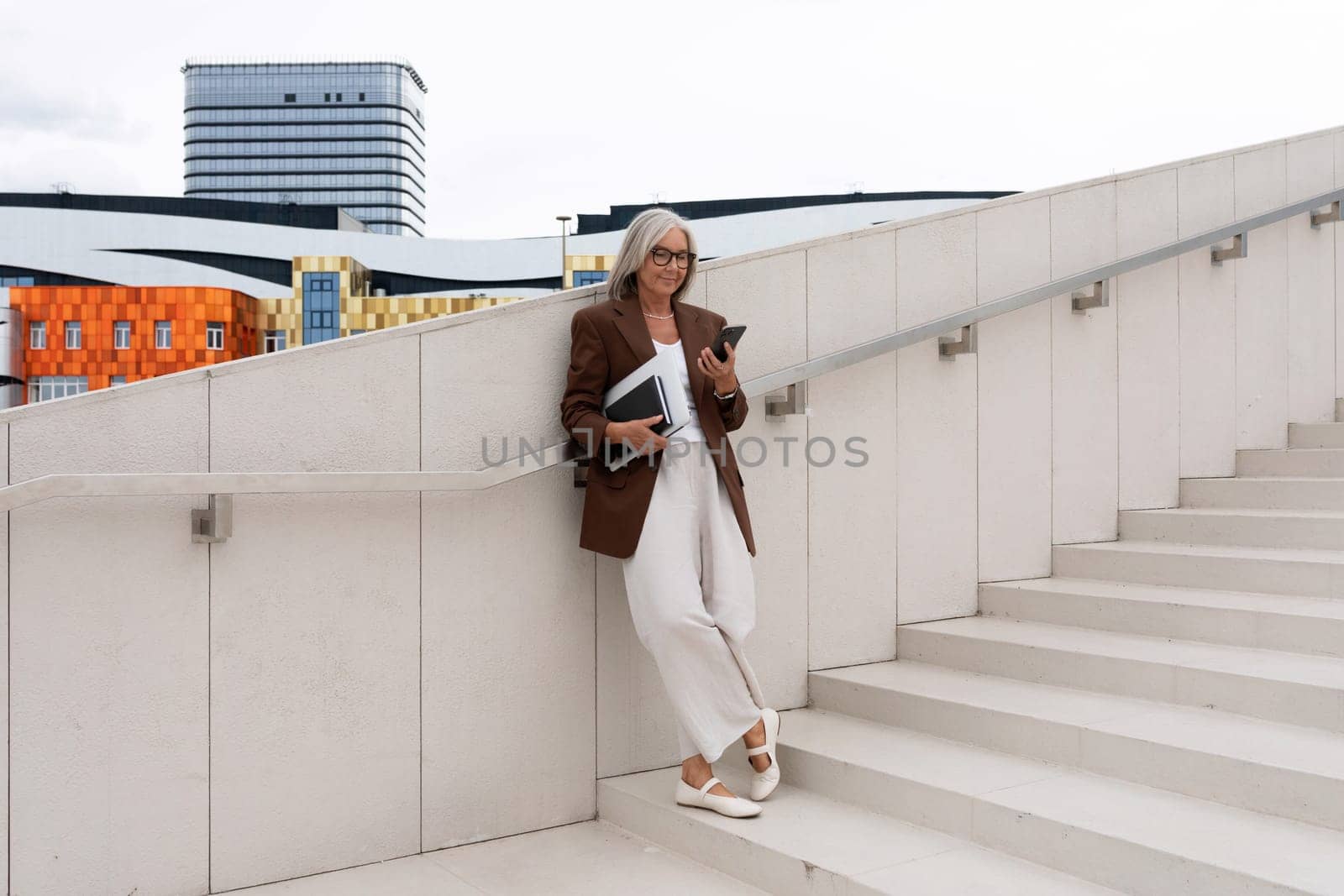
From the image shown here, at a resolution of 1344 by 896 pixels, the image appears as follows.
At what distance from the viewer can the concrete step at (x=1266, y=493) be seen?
12.4 ft

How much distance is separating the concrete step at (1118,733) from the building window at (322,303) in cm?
4141

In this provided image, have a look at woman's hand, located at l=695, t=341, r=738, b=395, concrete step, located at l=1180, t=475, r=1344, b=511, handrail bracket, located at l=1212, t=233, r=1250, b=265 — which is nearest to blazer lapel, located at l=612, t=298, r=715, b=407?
woman's hand, located at l=695, t=341, r=738, b=395

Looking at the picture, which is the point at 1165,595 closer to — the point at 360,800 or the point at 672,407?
the point at 672,407

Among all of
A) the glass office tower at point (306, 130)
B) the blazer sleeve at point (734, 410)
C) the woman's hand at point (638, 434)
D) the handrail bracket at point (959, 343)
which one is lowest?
the woman's hand at point (638, 434)

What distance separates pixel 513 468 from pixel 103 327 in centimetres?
4214

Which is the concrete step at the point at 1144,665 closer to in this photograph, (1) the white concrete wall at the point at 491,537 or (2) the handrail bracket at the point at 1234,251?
(1) the white concrete wall at the point at 491,537

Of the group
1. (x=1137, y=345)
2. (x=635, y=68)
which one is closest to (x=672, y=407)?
(x=1137, y=345)

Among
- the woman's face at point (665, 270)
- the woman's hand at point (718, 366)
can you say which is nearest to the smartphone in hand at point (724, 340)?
the woman's hand at point (718, 366)

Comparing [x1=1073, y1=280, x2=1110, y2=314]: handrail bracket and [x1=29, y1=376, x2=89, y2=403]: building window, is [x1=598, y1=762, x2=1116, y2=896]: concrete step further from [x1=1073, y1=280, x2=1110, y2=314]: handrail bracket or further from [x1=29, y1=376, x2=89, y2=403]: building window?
[x1=29, y1=376, x2=89, y2=403]: building window

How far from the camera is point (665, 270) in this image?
285 cm

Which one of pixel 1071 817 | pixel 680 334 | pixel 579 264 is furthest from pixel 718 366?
pixel 579 264

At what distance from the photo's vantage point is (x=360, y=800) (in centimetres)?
270

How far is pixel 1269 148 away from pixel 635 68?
51.2 meters

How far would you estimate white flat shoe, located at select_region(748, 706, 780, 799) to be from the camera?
2.82 meters
